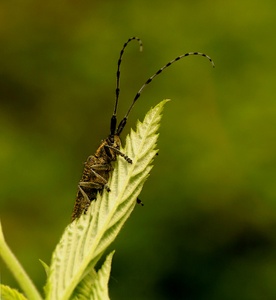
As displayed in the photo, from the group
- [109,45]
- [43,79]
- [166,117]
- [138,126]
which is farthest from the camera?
[43,79]

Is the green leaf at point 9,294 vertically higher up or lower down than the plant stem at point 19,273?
lower down

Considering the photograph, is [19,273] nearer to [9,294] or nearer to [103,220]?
[9,294]

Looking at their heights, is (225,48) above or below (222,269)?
above

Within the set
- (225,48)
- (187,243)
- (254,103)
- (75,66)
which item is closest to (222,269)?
(187,243)

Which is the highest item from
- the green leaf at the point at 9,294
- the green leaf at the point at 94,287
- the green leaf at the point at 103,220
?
the green leaf at the point at 103,220

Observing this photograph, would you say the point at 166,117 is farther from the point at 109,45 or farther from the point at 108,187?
the point at 108,187

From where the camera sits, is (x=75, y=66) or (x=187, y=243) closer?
(x=187, y=243)
